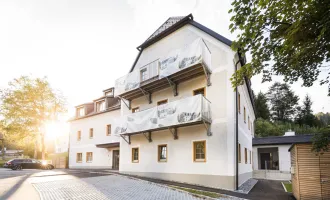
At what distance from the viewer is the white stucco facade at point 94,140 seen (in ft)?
85.2

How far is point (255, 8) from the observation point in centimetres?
729

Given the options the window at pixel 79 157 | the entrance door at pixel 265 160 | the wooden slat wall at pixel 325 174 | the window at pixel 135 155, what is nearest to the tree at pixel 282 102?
the entrance door at pixel 265 160

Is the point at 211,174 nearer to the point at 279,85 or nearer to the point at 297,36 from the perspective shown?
the point at 297,36

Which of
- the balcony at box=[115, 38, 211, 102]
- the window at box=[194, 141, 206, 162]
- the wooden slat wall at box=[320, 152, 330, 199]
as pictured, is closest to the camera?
the wooden slat wall at box=[320, 152, 330, 199]

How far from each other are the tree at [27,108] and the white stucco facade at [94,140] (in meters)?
6.38

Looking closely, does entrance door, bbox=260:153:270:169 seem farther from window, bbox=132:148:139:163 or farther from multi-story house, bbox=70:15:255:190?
window, bbox=132:148:139:163

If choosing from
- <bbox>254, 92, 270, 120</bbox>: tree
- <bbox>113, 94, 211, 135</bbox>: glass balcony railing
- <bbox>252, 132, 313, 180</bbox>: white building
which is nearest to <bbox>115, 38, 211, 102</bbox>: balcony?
<bbox>113, 94, 211, 135</bbox>: glass balcony railing

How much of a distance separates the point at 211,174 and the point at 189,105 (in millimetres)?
4180

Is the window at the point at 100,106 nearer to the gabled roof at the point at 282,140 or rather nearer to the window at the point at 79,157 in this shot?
the window at the point at 79,157

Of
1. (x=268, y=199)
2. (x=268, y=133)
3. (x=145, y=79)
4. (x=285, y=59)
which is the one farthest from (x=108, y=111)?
(x=268, y=133)

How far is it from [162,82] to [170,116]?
280cm

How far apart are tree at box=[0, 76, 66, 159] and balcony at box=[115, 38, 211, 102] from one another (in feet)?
67.4

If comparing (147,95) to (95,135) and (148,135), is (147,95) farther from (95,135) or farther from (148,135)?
(95,135)

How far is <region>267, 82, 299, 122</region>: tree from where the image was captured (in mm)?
64312
